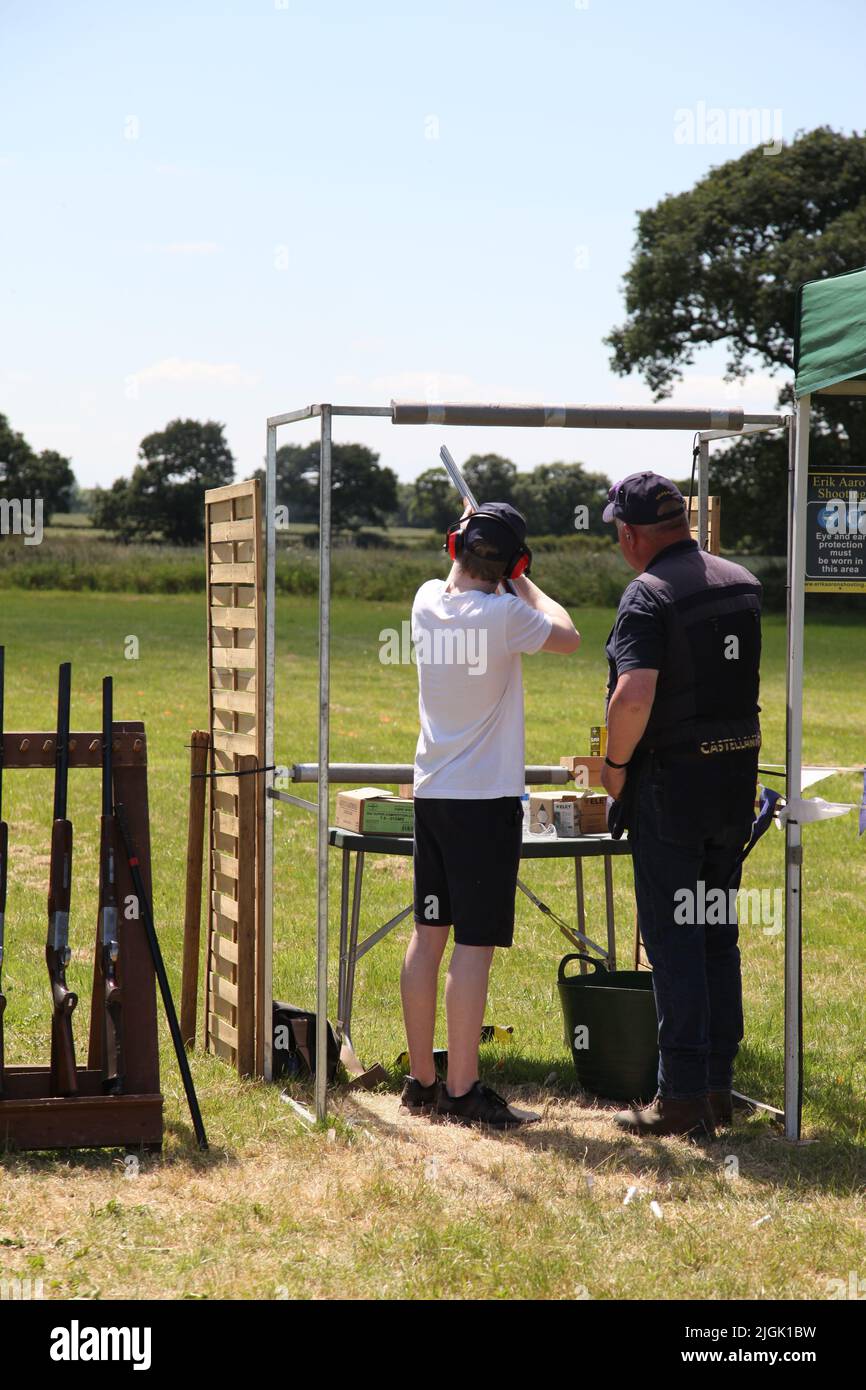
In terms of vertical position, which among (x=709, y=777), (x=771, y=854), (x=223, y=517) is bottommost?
(x=771, y=854)

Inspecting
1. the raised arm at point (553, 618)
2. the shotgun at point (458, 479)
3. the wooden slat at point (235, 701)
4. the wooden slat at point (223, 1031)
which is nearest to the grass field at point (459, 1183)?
the wooden slat at point (223, 1031)

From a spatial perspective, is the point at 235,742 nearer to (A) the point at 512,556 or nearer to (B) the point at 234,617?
(B) the point at 234,617

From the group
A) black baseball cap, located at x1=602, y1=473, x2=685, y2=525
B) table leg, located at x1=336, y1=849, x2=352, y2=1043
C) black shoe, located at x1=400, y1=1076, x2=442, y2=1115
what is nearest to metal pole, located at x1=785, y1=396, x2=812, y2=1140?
black baseball cap, located at x1=602, y1=473, x2=685, y2=525

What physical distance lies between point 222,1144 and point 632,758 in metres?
1.87

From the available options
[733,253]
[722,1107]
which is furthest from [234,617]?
[733,253]

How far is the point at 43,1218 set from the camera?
417cm

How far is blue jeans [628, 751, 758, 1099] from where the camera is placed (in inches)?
186

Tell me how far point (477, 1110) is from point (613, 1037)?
614 mm

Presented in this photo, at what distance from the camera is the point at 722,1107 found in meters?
5.12

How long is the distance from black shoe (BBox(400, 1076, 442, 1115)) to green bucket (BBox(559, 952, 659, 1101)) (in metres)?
0.59

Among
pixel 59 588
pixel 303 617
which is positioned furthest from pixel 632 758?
pixel 59 588

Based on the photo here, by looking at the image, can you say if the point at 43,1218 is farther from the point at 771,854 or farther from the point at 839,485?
the point at 771,854

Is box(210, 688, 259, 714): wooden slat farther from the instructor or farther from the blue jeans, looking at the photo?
the blue jeans

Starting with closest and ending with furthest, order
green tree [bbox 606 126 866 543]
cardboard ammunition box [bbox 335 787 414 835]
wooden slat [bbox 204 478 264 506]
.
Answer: wooden slat [bbox 204 478 264 506]
cardboard ammunition box [bbox 335 787 414 835]
green tree [bbox 606 126 866 543]
